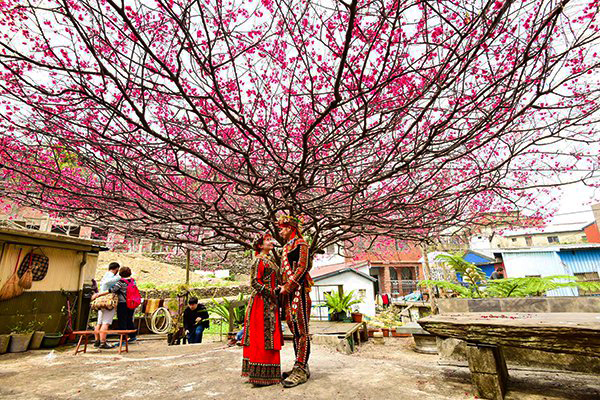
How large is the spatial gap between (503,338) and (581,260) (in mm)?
19807

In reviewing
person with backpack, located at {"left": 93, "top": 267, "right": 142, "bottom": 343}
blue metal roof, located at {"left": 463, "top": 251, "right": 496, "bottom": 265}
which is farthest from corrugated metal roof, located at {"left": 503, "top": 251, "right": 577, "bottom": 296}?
person with backpack, located at {"left": 93, "top": 267, "right": 142, "bottom": 343}

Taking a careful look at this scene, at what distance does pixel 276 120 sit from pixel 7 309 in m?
8.41

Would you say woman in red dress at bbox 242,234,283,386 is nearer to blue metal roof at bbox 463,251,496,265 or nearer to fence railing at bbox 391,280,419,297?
blue metal roof at bbox 463,251,496,265

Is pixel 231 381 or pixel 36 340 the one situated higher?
pixel 36 340

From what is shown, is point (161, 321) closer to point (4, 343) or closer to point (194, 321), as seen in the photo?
point (194, 321)

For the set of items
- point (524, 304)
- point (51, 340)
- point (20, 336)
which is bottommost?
point (51, 340)

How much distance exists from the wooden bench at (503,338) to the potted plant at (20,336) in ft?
30.4

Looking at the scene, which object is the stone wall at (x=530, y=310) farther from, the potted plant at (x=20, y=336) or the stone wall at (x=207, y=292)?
the stone wall at (x=207, y=292)

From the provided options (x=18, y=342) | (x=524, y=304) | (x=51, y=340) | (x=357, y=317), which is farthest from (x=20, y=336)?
(x=524, y=304)

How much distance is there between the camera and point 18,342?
6887 mm

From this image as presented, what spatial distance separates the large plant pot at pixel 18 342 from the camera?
683cm

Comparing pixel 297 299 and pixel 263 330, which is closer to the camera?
pixel 263 330

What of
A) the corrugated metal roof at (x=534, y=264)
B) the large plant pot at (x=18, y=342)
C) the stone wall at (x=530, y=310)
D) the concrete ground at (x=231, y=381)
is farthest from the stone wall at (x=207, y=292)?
the corrugated metal roof at (x=534, y=264)

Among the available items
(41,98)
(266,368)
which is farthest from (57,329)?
(266,368)
